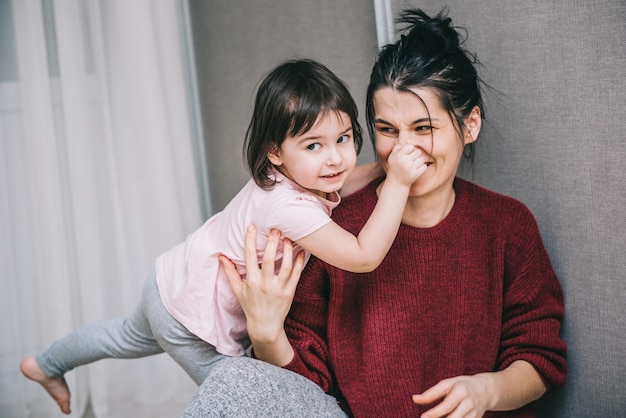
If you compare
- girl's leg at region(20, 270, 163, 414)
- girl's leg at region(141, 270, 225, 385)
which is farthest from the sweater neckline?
girl's leg at region(20, 270, 163, 414)

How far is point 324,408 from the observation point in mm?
1202

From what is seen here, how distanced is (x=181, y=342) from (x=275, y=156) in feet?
1.51

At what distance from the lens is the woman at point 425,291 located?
1.23m

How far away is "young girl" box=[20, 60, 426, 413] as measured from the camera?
1178mm

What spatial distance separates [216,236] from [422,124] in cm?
50

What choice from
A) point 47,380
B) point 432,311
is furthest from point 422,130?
point 47,380

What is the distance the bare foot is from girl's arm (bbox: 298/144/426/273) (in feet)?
3.01

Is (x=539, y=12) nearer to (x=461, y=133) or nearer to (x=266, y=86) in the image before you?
(x=461, y=133)

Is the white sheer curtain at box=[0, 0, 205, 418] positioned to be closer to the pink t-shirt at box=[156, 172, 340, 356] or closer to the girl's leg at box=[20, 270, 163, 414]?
the girl's leg at box=[20, 270, 163, 414]

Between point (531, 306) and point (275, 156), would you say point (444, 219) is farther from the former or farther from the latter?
point (275, 156)

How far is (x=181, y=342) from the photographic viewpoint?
4.50 feet

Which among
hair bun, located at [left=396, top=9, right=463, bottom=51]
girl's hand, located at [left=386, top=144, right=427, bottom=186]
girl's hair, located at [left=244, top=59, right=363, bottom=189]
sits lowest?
girl's hand, located at [left=386, top=144, right=427, bottom=186]

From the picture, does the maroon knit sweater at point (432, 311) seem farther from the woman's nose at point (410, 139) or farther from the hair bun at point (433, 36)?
the hair bun at point (433, 36)

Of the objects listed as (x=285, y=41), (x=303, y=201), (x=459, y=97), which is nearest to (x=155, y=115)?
(x=285, y=41)
